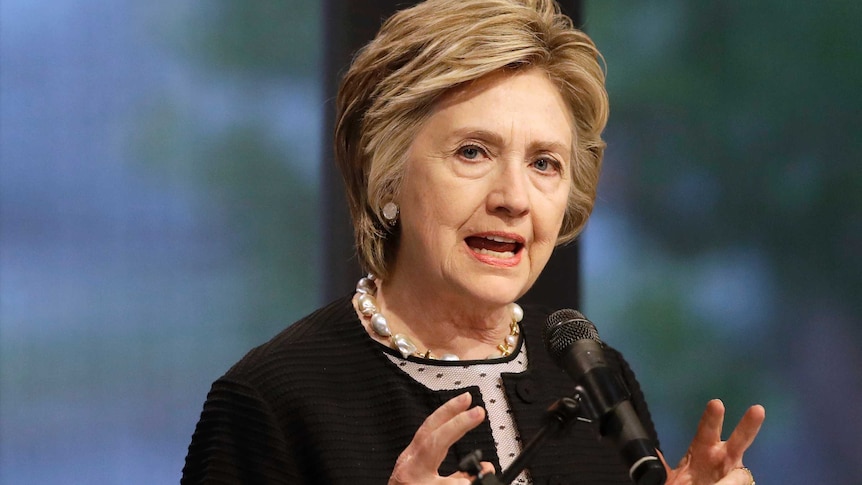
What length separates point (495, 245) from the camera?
218 cm

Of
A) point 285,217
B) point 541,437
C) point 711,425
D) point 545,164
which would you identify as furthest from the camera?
point 285,217

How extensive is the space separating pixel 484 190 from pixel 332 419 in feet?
1.81

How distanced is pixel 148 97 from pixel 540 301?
1313mm

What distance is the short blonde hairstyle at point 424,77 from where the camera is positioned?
2.16 metres

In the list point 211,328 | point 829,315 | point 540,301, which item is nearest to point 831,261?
point 829,315

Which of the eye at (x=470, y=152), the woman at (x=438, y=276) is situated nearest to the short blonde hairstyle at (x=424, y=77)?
the woman at (x=438, y=276)

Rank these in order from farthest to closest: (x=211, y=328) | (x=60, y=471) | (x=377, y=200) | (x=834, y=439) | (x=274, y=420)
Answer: (x=834, y=439) → (x=211, y=328) → (x=60, y=471) → (x=377, y=200) → (x=274, y=420)

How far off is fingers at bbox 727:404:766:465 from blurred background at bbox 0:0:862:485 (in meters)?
1.31

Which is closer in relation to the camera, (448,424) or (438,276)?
(448,424)

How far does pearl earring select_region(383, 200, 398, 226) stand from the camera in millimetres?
2281

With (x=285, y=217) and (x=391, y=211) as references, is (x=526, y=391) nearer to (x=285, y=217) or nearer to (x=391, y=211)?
(x=391, y=211)

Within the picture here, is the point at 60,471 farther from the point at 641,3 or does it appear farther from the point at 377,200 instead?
the point at 641,3

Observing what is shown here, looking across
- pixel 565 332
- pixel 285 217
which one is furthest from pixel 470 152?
pixel 285 217

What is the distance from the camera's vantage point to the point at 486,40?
217cm
